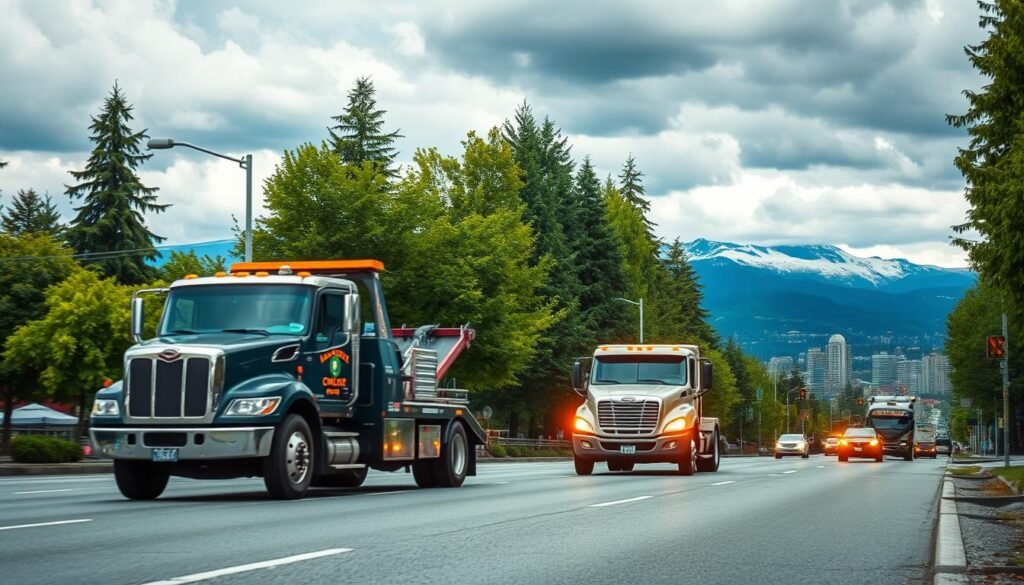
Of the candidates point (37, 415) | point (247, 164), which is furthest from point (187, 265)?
point (37, 415)

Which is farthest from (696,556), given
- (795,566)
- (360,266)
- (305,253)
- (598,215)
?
(598,215)

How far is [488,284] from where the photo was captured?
163 ft

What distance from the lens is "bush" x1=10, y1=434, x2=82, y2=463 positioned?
28219 millimetres

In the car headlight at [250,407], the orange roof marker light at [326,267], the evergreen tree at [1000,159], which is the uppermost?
the evergreen tree at [1000,159]

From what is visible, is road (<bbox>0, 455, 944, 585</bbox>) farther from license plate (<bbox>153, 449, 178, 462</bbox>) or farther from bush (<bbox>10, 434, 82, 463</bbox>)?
bush (<bbox>10, 434, 82, 463</bbox>)

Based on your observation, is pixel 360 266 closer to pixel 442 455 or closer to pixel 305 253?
pixel 442 455

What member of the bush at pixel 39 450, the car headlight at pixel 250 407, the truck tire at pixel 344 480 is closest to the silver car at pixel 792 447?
the bush at pixel 39 450

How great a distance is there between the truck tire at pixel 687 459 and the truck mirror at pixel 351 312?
12538 millimetres

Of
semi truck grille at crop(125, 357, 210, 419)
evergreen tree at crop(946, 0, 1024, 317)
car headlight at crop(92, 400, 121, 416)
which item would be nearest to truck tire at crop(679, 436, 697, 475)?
evergreen tree at crop(946, 0, 1024, 317)

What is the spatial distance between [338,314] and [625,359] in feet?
44.9

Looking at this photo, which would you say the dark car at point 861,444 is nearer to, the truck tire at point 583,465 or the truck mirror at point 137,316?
the truck tire at point 583,465

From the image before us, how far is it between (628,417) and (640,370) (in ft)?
5.70

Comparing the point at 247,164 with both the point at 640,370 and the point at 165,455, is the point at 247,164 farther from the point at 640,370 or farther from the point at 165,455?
the point at 165,455

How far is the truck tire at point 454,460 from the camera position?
21.0m
